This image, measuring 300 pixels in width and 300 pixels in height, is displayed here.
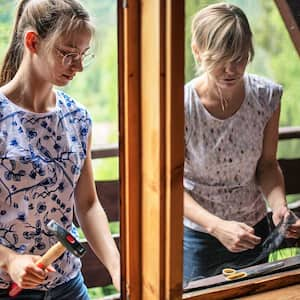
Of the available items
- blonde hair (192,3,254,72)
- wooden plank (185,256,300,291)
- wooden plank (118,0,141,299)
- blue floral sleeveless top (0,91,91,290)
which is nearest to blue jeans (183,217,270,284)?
wooden plank (185,256,300,291)

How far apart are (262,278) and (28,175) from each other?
0.55 metres

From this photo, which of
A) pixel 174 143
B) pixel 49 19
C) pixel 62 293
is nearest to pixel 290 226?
pixel 174 143

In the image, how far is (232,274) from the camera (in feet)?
3.69

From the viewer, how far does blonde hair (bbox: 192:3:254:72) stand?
1027 millimetres

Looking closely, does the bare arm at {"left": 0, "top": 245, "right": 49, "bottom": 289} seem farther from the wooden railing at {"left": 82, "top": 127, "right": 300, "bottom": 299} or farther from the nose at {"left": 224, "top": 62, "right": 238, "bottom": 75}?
the nose at {"left": 224, "top": 62, "right": 238, "bottom": 75}

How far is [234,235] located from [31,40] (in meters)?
0.57

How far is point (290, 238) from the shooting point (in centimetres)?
120

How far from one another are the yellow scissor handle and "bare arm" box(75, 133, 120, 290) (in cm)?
23

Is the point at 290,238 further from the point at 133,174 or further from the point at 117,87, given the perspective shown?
the point at 117,87

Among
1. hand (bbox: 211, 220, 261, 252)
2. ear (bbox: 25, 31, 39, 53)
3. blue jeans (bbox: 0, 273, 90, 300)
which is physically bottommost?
blue jeans (bbox: 0, 273, 90, 300)

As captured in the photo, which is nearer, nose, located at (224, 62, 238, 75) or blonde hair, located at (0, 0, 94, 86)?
blonde hair, located at (0, 0, 94, 86)

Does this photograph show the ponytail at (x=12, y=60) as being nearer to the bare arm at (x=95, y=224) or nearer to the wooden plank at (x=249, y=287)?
Answer: the bare arm at (x=95, y=224)

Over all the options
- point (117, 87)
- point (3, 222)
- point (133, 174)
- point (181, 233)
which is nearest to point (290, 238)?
point (181, 233)

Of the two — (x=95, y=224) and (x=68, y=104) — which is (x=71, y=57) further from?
(x=95, y=224)
